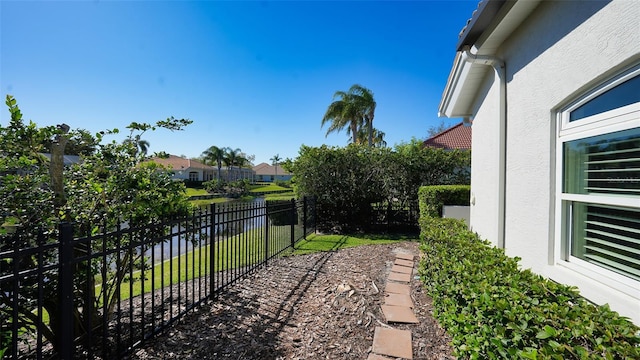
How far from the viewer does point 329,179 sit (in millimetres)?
11195

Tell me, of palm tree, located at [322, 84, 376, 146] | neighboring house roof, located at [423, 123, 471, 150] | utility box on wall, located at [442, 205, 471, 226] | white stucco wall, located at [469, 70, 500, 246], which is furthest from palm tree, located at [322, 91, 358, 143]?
white stucco wall, located at [469, 70, 500, 246]

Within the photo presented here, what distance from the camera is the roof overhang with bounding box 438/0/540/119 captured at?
3.13 m

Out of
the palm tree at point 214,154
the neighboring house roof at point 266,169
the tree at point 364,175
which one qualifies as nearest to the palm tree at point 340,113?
the tree at point 364,175

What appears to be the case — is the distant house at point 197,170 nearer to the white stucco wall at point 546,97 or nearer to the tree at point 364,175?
the tree at point 364,175

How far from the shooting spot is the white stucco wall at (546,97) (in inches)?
77.4

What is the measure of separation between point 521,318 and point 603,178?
144cm

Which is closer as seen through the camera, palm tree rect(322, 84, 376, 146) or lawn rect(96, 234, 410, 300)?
lawn rect(96, 234, 410, 300)

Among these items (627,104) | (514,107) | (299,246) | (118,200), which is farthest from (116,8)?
(627,104)

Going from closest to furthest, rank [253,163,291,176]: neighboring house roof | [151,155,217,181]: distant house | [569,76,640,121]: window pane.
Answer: [569,76,640,121]: window pane, [151,155,217,181]: distant house, [253,163,291,176]: neighboring house roof

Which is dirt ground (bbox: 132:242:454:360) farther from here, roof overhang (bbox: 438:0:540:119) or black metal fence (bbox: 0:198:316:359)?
roof overhang (bbox: 438:0:540:119)

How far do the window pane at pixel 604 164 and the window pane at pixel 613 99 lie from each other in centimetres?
20

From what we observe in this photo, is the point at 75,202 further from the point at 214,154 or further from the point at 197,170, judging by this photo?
the point at 197,170

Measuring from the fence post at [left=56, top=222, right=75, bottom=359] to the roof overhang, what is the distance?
4.85 m

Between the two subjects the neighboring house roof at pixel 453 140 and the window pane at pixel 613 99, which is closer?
the window pane at pixel 613 99
